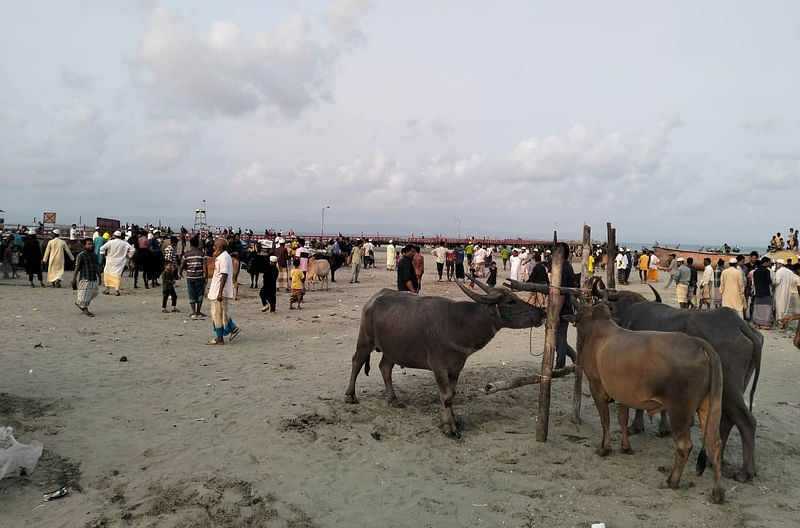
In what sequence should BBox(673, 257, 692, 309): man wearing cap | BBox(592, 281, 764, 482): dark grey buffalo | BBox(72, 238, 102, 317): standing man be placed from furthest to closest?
BBox(673, 257, 692, 309): man wearing cap < BBox(72, 238, 102, 317): standing man < BBox(592, 281, 764, 482): dark grey buffalo

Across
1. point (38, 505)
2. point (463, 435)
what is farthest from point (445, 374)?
point (38, 505)

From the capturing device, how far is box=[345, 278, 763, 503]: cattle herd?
488 cm

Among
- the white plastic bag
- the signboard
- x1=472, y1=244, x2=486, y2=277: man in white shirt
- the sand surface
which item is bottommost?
the sand surface

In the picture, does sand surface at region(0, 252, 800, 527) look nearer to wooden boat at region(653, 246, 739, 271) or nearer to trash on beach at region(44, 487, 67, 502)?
trash on beach at region(44, 487, 67, 502)

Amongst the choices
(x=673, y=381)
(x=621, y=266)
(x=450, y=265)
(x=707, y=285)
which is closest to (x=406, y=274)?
(x=673, y=381)

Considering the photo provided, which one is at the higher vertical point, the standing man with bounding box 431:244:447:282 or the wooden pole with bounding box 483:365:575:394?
the standing man with bounding box 431:244:447:282

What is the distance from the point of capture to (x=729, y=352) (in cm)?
573

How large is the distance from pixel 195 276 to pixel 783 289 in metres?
15.9

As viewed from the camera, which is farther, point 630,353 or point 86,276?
point 86,276

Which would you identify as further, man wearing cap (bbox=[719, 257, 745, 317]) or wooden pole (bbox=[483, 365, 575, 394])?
man wearing cap (bbox=[719, 257, 745, 317])

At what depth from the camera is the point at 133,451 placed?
18.1 ft

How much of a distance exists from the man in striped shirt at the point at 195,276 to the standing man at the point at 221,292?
6.61 ft

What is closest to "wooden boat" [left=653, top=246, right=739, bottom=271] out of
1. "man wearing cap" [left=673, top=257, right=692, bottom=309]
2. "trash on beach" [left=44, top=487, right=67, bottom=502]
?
"man wearing cap" [left=673, top=257, right=692, bottom=309]

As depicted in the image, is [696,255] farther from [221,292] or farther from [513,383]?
[221,292]
